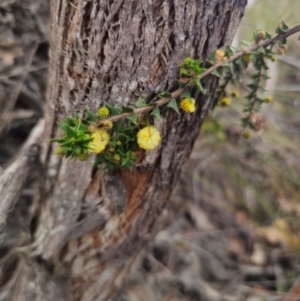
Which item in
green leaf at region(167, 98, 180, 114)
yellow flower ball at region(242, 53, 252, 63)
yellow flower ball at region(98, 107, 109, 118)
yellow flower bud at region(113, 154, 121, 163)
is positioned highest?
yellow flower ball at region(242, 53, 252, 63)

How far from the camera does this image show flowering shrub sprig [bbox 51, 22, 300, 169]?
0.63 metres

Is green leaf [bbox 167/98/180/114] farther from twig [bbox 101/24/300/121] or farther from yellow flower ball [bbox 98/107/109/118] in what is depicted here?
yellow flower ball [bbox 98/107/109/118]

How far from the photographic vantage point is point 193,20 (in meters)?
0.71

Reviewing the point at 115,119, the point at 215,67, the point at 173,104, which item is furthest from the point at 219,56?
the point at 115,119

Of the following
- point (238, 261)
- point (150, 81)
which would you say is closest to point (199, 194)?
Answer: point (238, 261)

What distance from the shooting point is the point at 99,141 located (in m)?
0.66

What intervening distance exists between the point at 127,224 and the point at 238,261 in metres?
1.21

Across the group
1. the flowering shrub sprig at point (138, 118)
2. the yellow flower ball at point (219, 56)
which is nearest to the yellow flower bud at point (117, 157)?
the flowering shrub sprig at point (138, 118)

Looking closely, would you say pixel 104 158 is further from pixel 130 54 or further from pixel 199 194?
pixel 199 194

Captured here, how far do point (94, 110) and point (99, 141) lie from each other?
0.17 m

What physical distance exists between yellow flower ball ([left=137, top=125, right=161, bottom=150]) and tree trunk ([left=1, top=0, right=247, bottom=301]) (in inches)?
3.3

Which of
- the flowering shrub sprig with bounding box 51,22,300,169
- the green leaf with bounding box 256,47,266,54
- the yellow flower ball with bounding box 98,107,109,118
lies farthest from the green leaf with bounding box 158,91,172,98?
the green leaf with bounding box 256,47,266,54

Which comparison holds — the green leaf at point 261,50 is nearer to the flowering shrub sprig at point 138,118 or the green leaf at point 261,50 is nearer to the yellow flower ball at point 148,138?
the flowering shrub sprig at point 138,118

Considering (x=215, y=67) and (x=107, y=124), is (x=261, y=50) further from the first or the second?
(x=107, y=124)
